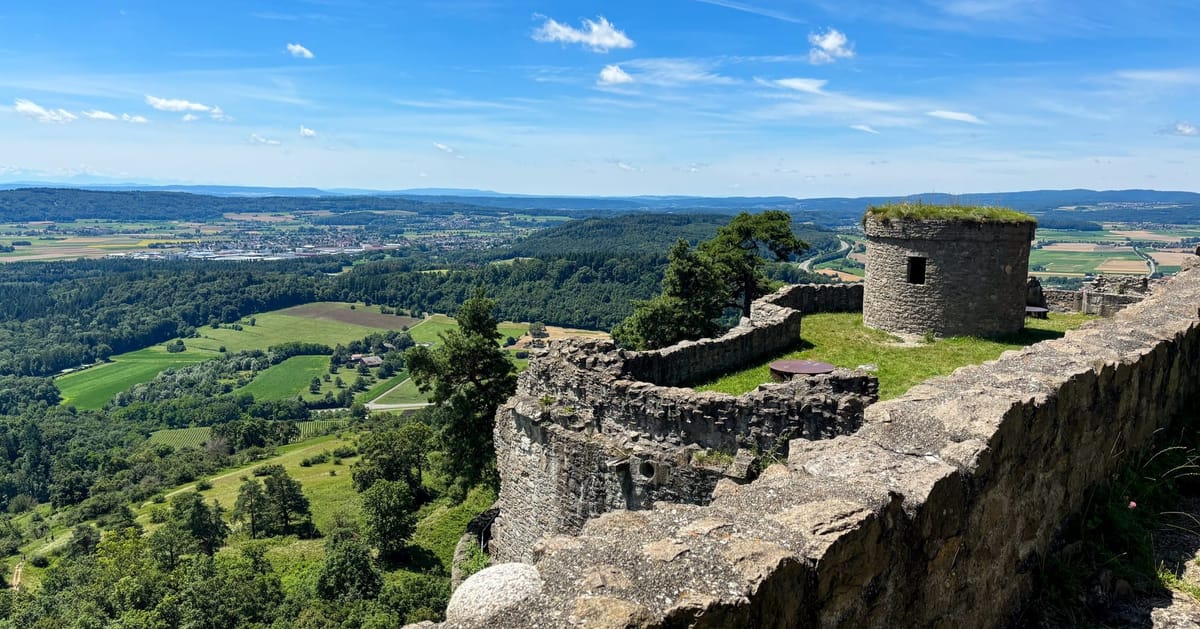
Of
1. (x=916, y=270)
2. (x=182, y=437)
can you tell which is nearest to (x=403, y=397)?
(x=182, y=437)

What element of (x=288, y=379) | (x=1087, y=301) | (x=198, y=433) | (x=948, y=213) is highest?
(x=948, y=213)

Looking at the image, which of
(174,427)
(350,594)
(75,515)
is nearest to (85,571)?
(350,594)

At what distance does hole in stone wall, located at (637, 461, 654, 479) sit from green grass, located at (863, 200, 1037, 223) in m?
11.0

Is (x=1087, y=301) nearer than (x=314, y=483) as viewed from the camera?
Yes

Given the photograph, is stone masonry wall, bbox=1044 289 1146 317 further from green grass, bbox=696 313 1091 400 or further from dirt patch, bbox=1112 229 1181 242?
dirt patch, bbox=1112 229 1181 242

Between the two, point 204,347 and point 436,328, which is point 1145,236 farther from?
point 204,347

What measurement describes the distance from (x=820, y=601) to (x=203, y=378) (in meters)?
152

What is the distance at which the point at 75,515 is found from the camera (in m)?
77.8

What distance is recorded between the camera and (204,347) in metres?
162

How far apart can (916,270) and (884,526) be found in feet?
49.5

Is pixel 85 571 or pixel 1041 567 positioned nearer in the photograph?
pixel 1041 567

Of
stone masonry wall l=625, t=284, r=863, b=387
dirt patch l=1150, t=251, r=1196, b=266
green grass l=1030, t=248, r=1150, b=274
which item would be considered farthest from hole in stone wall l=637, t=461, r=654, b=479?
green grass l=1030, t=248, r=1150, b=274

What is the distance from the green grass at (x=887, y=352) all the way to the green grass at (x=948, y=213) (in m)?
2.83

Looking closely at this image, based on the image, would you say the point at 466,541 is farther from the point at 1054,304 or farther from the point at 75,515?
the point at 75,515
